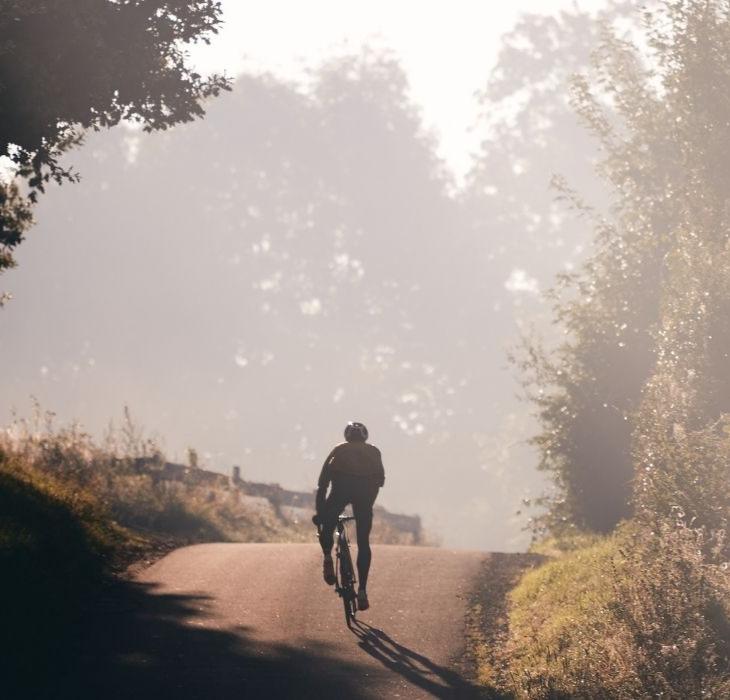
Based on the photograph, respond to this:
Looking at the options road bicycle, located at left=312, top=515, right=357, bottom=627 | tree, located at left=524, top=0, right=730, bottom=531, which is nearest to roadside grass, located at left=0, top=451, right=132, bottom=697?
road bicycle, located at left=312, top=515, right=357, bottom=627

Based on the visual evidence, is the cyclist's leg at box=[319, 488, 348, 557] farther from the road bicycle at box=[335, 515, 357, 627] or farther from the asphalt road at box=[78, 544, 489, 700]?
the asphalt road at box=[78, 544, 489, 700]

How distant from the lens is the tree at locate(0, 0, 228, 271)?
15.2 m

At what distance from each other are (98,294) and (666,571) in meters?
89.2

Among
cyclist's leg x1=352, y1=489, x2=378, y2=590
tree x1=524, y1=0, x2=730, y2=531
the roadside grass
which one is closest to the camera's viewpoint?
the roadside grass

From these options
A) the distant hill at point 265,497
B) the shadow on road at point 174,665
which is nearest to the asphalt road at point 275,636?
the shadow on road at point 174,665

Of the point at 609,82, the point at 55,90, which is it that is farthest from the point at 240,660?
the point at 609,82

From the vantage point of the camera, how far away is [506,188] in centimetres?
9219

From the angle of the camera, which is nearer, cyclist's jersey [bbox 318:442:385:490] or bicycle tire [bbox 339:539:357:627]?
bicycle tire [bbox 339:539:357:627]

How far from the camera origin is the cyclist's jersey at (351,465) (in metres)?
14.6

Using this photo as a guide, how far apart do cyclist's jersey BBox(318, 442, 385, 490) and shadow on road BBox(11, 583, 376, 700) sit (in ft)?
6.56

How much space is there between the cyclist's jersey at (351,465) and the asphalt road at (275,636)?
5.00 ft

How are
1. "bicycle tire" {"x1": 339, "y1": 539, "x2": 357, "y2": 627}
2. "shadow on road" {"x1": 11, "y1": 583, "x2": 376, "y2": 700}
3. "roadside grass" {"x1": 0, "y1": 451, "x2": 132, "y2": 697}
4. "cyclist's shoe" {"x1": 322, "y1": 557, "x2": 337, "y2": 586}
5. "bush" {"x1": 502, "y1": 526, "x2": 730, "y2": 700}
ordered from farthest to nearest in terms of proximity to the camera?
"cyclist's shoe" {"x1": 322, "y1": 557, "x2": 337, "y2": 586} → "bicycle tire" {"x1": 339, "y1": 539, "x2": 357, "y2": 627} → "roadside grass" {"x1": 0, "y1": 451, "x2": 132, "y2": 697} → "shadow on road" {"x1": 11, "y1": 583, "x2": 376, "y2": 700} → "bush" {"x1": 502, "y1": 526, "x2": 730, "y2": 700}

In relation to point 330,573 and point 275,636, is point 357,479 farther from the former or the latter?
point 275,636

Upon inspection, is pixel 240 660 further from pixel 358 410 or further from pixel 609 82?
pixel 358 410
